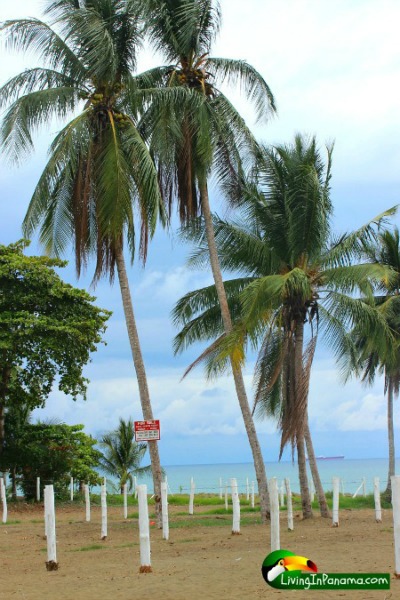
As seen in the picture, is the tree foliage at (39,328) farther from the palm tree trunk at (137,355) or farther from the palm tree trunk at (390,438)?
the palm tree trunk at (390,438)

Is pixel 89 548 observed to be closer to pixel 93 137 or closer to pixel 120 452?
pixel 93 137

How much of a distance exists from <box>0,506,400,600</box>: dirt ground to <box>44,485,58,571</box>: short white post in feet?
0.62

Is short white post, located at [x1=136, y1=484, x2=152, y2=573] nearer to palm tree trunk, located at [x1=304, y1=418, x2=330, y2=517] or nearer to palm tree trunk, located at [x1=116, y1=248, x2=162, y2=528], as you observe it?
palm tree trunk, located at [x1=116, y1=248, x2=162, y2=528]

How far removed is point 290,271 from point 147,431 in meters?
5.68

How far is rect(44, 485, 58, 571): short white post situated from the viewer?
42.5ft

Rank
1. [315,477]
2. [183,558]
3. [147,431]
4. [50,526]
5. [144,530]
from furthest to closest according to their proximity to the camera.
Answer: [315,477]
[147,431]
[183,558]
[50,526]
[144,530]

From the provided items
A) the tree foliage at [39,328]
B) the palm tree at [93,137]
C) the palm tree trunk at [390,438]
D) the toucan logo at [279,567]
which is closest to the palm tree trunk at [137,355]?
the palm tree at [93,137]

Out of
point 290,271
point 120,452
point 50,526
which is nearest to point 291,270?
point 290,271

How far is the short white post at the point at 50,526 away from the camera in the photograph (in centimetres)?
1295

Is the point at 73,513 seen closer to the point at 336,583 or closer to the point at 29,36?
the point at 29,36

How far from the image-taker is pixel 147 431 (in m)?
19.6

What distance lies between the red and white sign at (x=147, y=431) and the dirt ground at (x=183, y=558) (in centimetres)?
225

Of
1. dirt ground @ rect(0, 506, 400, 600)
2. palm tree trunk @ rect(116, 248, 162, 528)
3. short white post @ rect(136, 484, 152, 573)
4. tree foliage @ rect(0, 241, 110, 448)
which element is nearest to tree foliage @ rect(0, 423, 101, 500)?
tree foliage @ rect(0, 241, 110, 448)

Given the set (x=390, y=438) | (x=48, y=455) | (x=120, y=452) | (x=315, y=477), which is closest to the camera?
(x=315, y=477)
